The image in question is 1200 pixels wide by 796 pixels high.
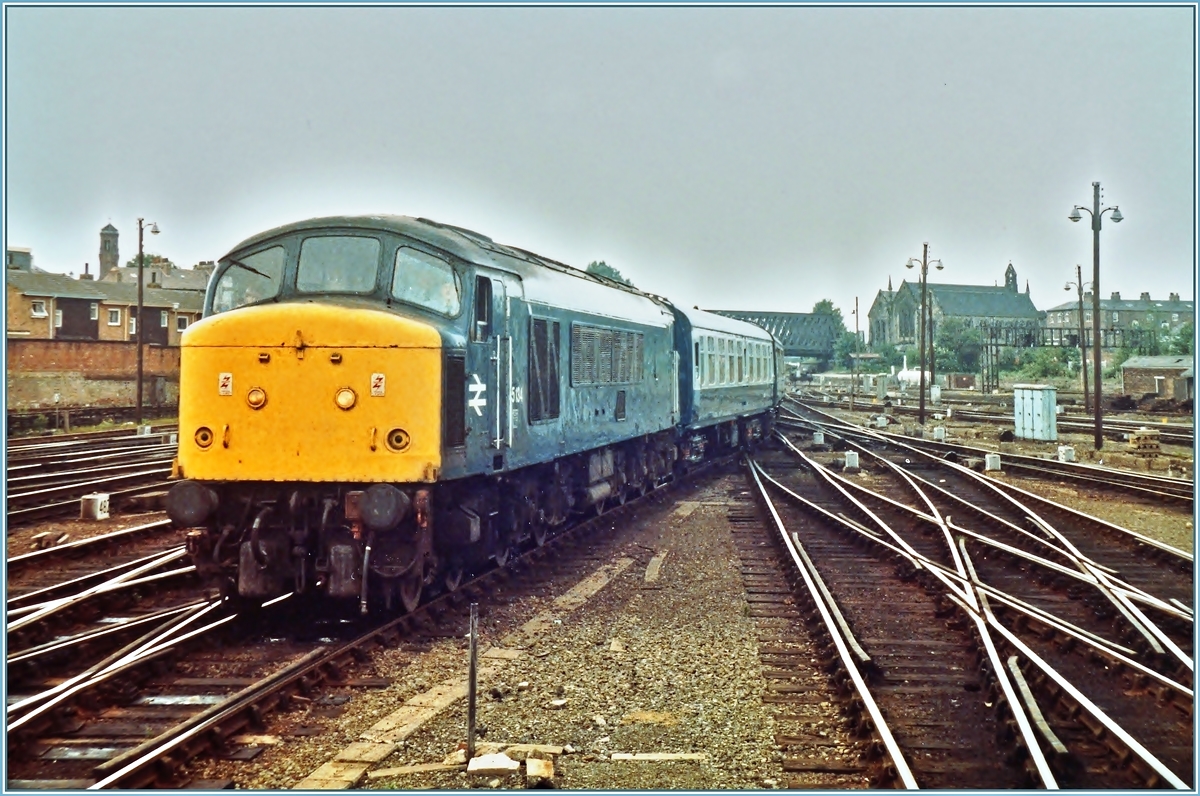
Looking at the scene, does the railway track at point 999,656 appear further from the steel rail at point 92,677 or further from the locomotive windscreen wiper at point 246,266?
the locomotive windscreen wiper at point 246,266

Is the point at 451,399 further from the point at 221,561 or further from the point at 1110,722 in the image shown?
the point at 1110,722

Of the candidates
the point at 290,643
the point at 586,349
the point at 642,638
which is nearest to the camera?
the point at 290,643

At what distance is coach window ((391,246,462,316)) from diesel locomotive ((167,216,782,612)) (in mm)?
13

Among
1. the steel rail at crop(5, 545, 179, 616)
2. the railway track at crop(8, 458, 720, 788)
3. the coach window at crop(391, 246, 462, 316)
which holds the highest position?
the coach window at crop(391, 246, 462, 316)

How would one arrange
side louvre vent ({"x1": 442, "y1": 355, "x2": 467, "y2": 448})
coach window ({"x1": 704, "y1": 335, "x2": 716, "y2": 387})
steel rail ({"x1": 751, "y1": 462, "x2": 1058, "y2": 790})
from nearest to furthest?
steel rail ({"x1": 751, "y1": 462, "x2": 1058, "y2": 790}) < side louvre vent ({"x1": 442, "y1": 355, "x2": 467, "y2": 448}) < coach window ({"x1": 704, "y1": 335, "x2": 716, "y2": 387})

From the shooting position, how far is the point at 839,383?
283ft

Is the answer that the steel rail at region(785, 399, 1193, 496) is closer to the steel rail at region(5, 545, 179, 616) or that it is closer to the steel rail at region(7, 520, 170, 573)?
the steel rail at region(5, 545, 179, 616)

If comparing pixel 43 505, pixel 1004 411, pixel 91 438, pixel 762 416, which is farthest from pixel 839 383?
pixel 43 505

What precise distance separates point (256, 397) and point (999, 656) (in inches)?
263

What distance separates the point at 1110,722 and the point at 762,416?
2528 cm

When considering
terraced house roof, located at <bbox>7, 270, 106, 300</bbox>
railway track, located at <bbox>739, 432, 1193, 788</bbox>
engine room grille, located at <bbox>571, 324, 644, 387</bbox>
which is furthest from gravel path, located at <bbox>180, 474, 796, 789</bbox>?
terraced house roof, located at <bbox>7, 270, 106, 300</bbox>

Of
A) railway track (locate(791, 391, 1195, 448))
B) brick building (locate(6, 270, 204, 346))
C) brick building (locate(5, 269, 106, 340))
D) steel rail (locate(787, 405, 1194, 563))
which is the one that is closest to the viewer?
steel rail (locate(787, 405, 1194, 563))

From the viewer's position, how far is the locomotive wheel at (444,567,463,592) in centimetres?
1026

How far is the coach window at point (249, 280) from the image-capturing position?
931 centimetres
